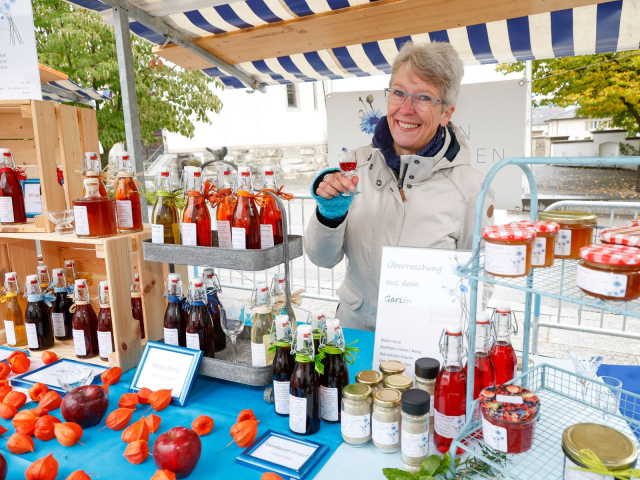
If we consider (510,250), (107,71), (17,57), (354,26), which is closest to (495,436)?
(510,250)

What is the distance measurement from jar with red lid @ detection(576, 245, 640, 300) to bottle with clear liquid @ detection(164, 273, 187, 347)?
Answer: 132 cm

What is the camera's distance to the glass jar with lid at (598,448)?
859 millimetres

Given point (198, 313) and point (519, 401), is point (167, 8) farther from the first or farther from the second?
point (519, 401)

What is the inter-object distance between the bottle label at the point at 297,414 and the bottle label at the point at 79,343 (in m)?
1.04

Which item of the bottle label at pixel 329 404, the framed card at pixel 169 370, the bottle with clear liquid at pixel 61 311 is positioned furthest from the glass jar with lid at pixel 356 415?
the bottle with clear liquid at pixel 61 311

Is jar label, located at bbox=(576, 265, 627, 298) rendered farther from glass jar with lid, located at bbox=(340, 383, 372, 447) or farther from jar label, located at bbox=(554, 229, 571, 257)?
glass jar with lid, located at bbox=(340, 383, 372, 447)

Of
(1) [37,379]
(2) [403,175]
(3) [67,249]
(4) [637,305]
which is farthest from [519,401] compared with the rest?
(3) [67,249]

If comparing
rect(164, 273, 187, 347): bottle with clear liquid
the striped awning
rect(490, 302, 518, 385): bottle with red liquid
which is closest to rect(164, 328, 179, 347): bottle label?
rect(164, 273, 187, 347): bottle with clear liquid

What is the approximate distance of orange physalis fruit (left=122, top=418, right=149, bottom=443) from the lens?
4.31 feet

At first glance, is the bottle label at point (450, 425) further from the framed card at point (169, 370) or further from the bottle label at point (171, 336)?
the bottle label at point (171, 336)

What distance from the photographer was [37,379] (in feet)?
5.65

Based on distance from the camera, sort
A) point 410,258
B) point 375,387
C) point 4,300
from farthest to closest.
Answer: point 4,300
point 410,258
point 375,387

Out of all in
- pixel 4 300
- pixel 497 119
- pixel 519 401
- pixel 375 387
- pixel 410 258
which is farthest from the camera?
pixel 497 119

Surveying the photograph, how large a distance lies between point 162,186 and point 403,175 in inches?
41.4
